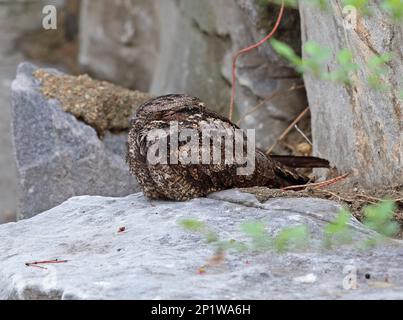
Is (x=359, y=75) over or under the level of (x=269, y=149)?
over

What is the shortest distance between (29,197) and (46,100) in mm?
602

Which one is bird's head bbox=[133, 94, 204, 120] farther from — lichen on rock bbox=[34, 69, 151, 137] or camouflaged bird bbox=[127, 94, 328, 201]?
lichen on rock bbox=[34, 69, 151, 137]

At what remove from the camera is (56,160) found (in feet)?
16.7

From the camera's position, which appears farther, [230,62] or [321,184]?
[230,62]

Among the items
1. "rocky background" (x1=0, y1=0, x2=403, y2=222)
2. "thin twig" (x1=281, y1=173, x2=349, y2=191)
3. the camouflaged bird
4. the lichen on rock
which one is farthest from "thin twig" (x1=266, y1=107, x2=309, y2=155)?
the camouflaged bird

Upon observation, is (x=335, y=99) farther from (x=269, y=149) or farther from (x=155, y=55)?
(x=155, y=55)

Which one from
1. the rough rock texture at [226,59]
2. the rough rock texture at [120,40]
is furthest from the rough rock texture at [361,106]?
the rough rock texture at [120,40]

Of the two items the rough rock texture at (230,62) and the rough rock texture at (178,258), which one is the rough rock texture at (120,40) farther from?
the rough rock texture at (178,258)

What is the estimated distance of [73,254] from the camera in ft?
11.0

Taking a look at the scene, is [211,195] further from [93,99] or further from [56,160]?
[93,99]

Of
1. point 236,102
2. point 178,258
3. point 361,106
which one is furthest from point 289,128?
point 178,258

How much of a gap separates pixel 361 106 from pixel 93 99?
1.95 meters

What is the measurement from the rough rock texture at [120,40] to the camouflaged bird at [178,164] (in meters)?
4.83
